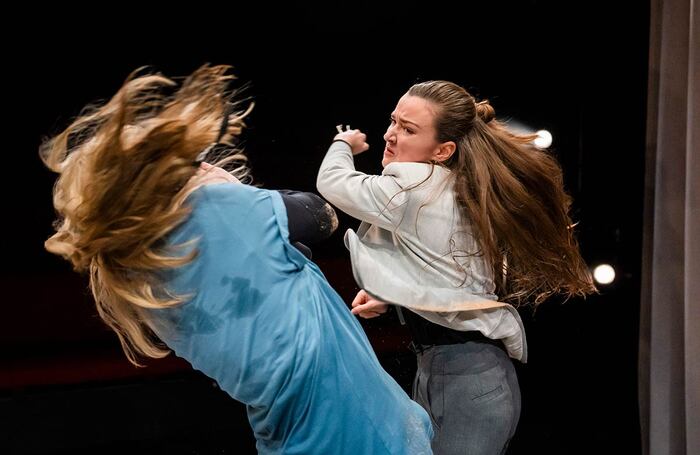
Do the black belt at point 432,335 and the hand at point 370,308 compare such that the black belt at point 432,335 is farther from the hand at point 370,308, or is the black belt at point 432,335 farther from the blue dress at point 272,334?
the blue dress at point 272,334

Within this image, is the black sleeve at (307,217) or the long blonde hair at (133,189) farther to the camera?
the black sleeve at (307,217)

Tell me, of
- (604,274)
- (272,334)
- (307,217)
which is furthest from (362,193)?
(604,274)

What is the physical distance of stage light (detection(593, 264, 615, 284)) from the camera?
2164 millimetres

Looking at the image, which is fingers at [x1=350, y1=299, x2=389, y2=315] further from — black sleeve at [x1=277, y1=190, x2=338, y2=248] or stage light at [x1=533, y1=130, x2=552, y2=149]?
stage light at [x1=533, y1=130, x2=552, y2=149]

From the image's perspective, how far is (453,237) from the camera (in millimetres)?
1305

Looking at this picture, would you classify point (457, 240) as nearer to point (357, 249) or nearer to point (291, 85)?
point (357, 249)

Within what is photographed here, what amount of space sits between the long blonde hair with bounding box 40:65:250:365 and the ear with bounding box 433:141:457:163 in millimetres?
435

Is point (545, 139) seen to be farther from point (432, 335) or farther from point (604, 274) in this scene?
point (432, 335)

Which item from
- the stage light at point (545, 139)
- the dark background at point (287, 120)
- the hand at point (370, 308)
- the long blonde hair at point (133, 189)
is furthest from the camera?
the stage light at point (545, 139)

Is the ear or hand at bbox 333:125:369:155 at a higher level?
hand at bbox 333:125:369:155

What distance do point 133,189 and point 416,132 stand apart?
0.53 metres

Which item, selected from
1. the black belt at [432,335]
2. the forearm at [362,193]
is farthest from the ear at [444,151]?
the black belt at [432,335]

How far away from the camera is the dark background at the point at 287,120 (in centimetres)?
169

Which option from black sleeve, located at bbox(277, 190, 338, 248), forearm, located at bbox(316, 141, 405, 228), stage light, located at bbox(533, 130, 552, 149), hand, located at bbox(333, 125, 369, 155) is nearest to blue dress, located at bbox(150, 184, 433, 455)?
black sleeve, located at bbox(277, 190, 338, 248)
